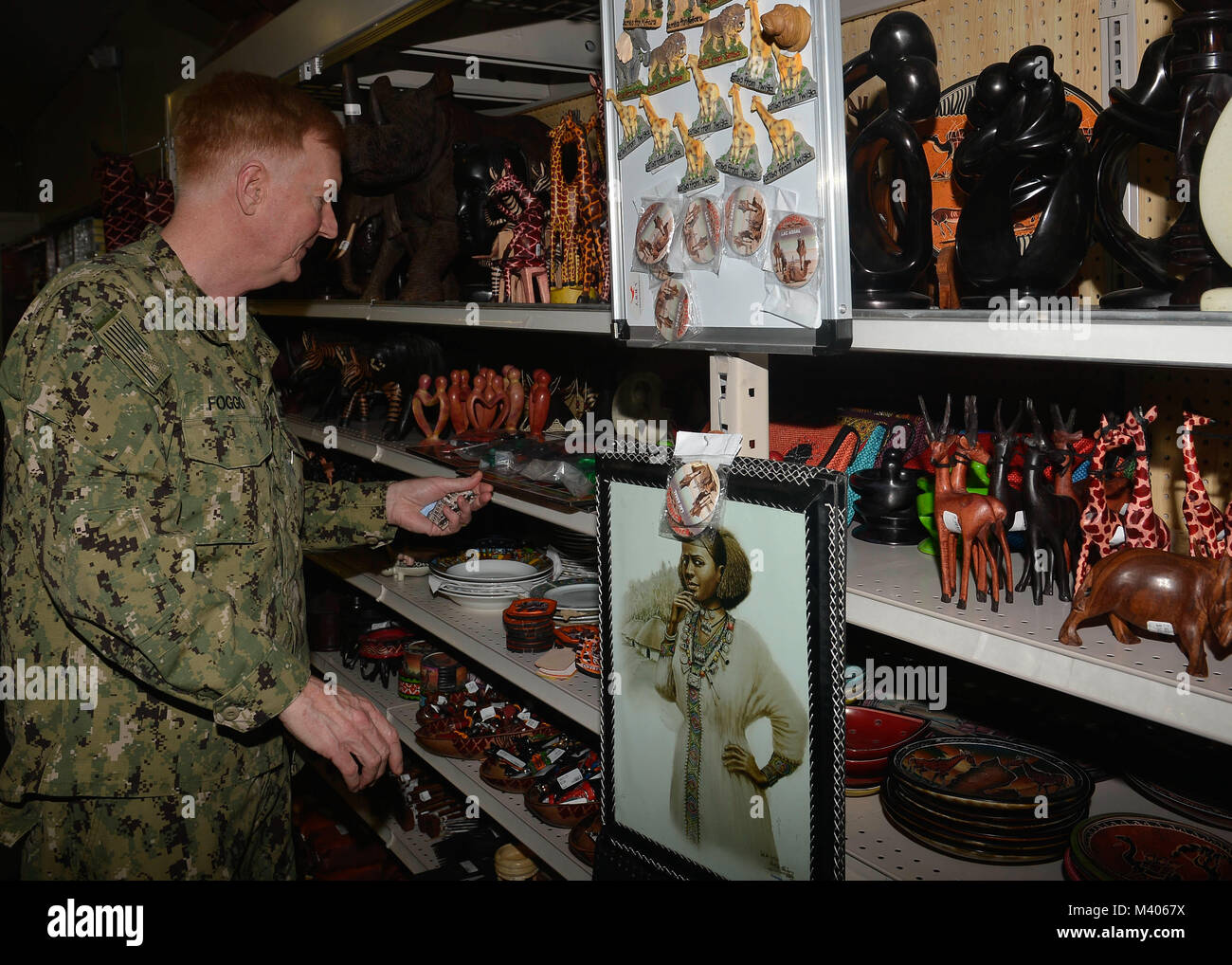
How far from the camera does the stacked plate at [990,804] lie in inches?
54.8

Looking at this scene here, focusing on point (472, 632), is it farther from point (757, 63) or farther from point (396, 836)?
point (757, 63)

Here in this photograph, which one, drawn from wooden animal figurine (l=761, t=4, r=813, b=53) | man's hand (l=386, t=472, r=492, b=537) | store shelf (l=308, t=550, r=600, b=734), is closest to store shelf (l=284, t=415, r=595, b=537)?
man's hand (l=386, t=472, r=492, b=537)

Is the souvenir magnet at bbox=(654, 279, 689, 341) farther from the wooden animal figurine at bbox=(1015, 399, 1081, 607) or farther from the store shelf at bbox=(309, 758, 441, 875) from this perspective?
the store shelf at bbox=(309, 758, 441, 875)

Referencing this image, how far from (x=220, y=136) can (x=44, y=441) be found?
65 cm

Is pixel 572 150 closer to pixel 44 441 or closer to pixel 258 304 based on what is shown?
pixel 44 441

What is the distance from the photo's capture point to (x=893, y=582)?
1.35 meters

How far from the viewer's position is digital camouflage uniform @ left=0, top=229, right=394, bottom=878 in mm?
1516

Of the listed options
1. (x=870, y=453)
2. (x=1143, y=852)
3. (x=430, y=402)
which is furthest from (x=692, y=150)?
(x=430, y=402)

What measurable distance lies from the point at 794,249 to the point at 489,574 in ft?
5.60

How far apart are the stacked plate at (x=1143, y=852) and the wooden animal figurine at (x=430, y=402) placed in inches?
74.5

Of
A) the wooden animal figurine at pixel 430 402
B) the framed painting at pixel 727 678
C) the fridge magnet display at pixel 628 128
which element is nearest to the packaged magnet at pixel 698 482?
the framed painting at pixel 727 678

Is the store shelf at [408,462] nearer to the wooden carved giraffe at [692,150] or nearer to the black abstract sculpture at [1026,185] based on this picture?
the wooden carved giraffe at [692,150]
